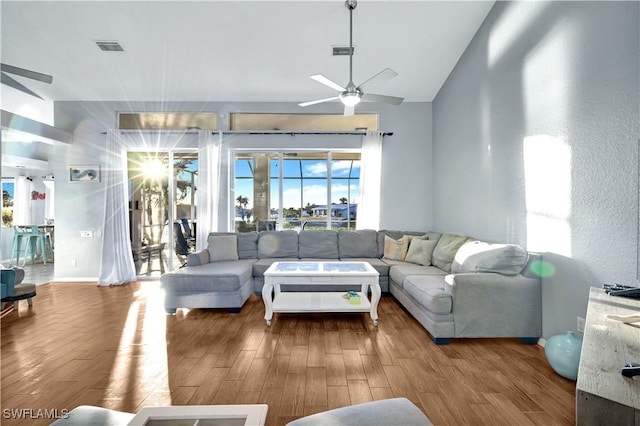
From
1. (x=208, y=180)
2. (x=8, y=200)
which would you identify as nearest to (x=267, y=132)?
(x=208, y=180)

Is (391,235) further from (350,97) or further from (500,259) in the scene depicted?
(350,97)

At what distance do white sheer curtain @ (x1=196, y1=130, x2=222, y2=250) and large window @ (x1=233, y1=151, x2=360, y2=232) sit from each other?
38 cm

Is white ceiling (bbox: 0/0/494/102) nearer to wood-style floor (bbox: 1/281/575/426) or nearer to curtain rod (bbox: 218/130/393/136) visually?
curtain rod (bbox: 218/130/393/136)

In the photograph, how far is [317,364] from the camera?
2.40m

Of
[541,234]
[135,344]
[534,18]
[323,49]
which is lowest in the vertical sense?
[135,344]

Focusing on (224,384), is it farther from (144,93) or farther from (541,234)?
(144,93)

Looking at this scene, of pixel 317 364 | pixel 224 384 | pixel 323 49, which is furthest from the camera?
pixel 323 49

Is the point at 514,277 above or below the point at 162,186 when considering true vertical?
below

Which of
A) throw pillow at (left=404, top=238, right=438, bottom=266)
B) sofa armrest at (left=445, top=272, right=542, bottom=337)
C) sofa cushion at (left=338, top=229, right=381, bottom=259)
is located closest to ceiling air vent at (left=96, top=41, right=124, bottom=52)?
sofa cushion at (left=338, top=229, right=381, bottom=259)

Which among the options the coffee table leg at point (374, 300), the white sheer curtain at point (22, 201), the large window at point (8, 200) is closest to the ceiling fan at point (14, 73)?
the coffee table leg at point (374, 300)

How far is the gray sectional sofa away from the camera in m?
2.80

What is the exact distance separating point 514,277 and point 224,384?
2.60 m

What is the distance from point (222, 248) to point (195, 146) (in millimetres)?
1934

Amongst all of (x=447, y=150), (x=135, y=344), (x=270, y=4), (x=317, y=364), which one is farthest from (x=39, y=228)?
(x=447, y=150)
